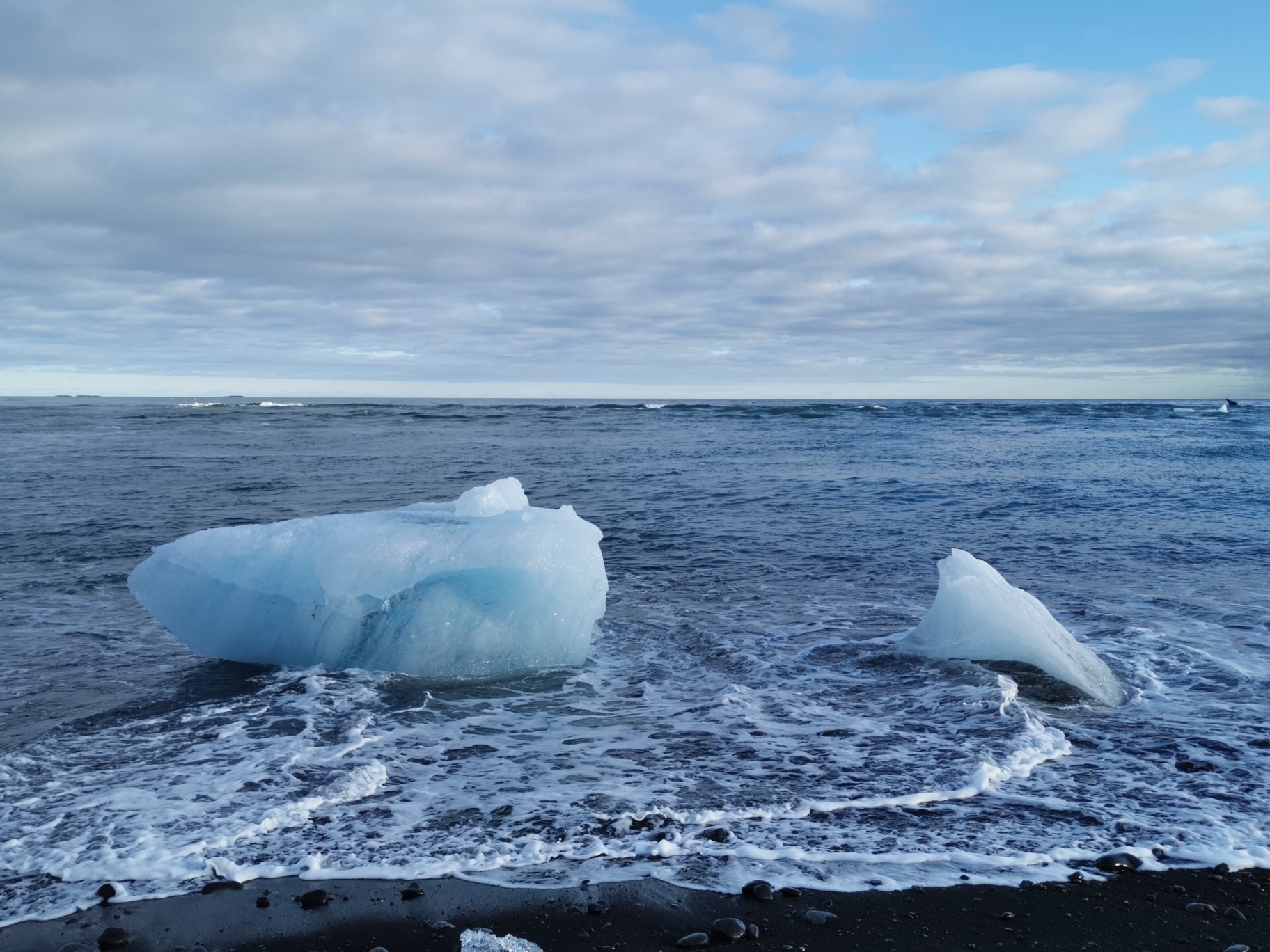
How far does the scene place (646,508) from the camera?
16828 millimetres

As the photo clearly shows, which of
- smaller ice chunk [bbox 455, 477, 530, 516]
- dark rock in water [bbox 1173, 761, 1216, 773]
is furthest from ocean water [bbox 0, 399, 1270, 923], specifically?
smaller ice chunk [bbox 455, 477, 530, 516]

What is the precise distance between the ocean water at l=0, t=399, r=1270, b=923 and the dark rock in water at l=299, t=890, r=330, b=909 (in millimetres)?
176

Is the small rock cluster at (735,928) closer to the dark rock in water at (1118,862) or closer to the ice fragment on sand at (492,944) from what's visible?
the ice fragment on sand at (492,944)

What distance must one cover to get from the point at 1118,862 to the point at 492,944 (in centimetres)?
303

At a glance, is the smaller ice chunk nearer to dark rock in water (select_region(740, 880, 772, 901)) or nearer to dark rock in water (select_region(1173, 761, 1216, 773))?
dark rock in water (select_region(740, 880, 772, 901))

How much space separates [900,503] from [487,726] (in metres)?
13.4

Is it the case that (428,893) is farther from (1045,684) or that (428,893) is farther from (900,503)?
(900,503)

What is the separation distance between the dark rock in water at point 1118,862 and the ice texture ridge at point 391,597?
447 centimetres

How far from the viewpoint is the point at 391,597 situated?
7.38 metres

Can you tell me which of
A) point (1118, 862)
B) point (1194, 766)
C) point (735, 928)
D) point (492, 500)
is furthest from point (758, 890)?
point (492, 500)

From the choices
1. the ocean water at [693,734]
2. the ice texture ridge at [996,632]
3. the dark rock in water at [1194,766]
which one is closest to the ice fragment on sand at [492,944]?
the ocean water at [693,734]

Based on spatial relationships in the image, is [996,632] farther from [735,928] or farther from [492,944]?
[492,944]

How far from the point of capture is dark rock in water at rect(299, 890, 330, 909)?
373cm

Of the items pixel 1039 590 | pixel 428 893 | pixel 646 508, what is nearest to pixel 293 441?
pixel 646 508
